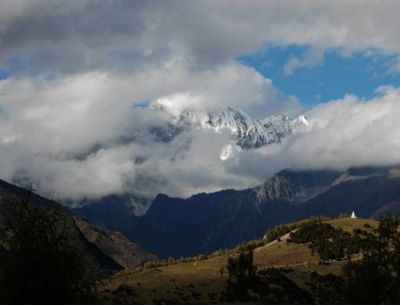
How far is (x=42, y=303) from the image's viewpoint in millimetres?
29938

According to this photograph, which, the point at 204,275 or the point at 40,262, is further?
the point at 204,275

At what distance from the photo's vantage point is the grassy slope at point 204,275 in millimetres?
106750

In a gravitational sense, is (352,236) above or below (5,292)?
above

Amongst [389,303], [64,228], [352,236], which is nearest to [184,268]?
[352,236]

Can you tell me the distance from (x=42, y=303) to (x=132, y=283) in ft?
301

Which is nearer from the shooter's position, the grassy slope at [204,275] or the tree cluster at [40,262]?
the tree cluster at [40,262]

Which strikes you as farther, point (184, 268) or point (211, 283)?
point (184, 268)

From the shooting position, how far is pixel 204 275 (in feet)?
424

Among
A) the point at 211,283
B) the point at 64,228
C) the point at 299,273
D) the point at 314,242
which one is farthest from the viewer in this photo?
the point at 314,242

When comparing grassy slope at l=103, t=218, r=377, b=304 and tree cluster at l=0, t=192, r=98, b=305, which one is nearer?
tree cluster at l=0, t=192, r=98, b=305

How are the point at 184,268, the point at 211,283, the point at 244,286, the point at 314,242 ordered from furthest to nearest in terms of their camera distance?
the point at 314,242 < the point at 184,268 < the point at 211,283 < the point at 244,286

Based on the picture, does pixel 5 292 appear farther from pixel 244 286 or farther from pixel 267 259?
pixel 267 259

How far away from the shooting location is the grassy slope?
10675 cm

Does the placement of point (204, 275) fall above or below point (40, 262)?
above
